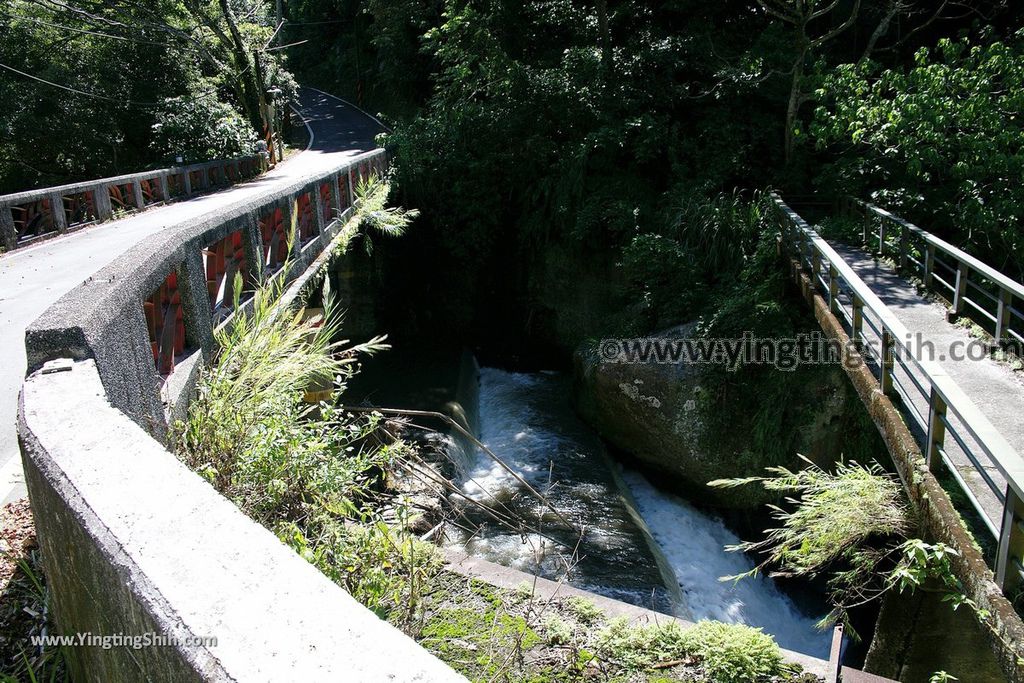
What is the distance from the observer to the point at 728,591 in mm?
8734

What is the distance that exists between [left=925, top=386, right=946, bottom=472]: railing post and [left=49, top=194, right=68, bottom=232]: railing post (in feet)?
41.3

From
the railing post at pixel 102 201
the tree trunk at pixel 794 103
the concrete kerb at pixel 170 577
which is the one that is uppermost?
the tree trunk at pixel 794 103

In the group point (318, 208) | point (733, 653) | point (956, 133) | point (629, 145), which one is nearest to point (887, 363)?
point (733, 653)

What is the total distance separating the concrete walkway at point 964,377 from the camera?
496 cm

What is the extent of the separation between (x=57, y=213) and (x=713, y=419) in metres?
10.8

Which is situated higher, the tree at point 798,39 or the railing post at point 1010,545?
the tree at point 798,39

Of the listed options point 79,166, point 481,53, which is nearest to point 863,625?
point 481,53

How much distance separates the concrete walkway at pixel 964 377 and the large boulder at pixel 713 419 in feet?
4.61

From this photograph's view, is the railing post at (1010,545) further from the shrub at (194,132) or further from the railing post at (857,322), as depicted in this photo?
the shrub at (194,132)

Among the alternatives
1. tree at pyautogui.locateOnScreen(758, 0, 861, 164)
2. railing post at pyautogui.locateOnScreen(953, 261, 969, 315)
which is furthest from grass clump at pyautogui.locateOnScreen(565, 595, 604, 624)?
tree at pyautogui.locateOnScreen(758, 0, 861, 164)

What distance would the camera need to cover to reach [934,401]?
4.88m

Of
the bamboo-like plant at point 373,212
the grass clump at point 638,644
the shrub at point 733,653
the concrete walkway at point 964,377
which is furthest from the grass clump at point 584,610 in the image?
the bamboo-like plant at point 373,212

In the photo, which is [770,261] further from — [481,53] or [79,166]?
[79,166]

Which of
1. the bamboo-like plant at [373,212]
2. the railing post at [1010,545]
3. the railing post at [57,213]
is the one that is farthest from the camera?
the bamboo-like plant at [373,212]
